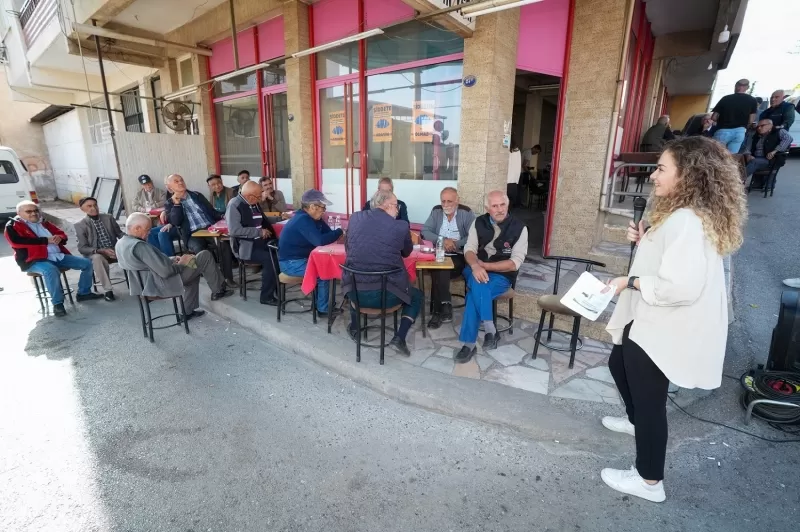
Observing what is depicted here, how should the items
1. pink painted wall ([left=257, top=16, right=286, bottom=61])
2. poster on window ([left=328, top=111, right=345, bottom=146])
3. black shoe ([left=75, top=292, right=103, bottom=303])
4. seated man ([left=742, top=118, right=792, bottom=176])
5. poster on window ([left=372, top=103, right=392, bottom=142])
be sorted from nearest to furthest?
black shoe ([left=75, top=292, right=103, bottom=303]) < poster on window ([left=372, top=103, right=392, bottom=142]) < poster on window ([left=328, top=111, right=345, bottom=146]) < pink painted wall ([left=257, top=16, right=286, bottom=61]) < seated man ([left=742, top=118, right=792, bottom=176])

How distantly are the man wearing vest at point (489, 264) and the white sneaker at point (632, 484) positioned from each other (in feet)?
4.76

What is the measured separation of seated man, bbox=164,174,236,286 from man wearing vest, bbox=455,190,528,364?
11.8 ft

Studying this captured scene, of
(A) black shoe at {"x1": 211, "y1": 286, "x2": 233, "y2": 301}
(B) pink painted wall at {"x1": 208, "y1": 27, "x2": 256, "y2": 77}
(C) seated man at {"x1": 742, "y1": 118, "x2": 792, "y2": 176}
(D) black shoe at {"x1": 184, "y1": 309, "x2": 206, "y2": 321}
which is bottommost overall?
(D) black shoe at {"x1": 184, "y1": 309, "x2": 206, "y2": 321}

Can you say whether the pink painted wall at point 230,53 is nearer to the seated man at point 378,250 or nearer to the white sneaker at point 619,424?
the seated man at point 378,250

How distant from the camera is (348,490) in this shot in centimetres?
227

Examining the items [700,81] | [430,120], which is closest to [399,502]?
[430,120]

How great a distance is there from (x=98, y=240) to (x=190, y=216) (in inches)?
54.3

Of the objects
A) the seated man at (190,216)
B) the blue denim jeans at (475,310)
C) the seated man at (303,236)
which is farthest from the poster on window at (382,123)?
the blue denim jeans at (475,310)

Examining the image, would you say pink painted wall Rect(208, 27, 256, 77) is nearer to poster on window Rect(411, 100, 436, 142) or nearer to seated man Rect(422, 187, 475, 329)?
poster on window Rect(411, 100, 436, 142)

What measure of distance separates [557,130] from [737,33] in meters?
6.49

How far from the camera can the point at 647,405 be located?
2.01m

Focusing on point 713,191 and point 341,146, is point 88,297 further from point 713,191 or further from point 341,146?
point 713,191

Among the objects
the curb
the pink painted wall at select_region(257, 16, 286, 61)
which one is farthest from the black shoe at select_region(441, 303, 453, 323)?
the pink painted wall at select_region(257, 16, 286, 61)

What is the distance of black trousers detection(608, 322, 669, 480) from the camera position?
6.51ft
